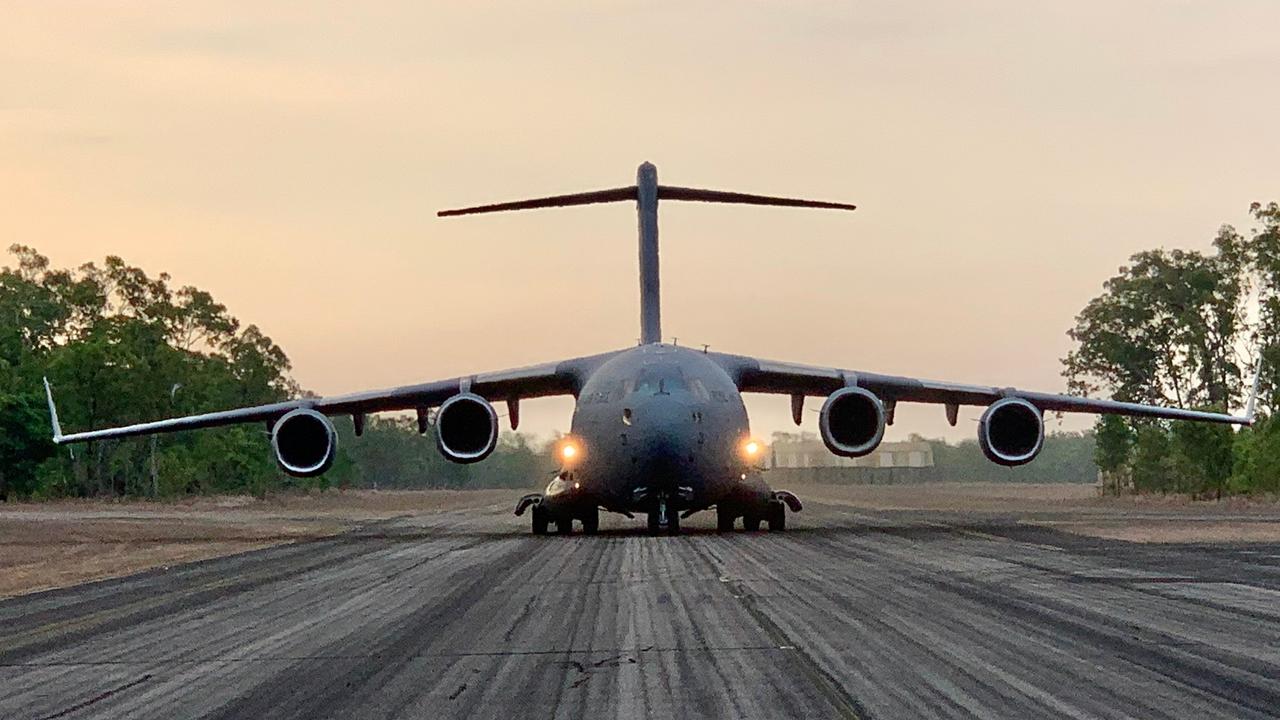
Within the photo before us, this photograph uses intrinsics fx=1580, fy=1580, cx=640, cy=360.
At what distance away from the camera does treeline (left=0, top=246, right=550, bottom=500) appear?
76562 mm

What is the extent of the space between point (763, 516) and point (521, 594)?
590 inches

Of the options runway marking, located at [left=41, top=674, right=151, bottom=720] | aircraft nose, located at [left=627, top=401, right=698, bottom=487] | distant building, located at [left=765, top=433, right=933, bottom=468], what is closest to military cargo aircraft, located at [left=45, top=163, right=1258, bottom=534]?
aircraft nose, located at [left=627, top=401, right=698, bottom=487]

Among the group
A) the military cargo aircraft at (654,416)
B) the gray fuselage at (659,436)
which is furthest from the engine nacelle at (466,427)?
the gray fuselage at (659,436)

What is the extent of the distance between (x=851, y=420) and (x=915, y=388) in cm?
306

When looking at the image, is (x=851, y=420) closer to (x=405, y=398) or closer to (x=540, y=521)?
(x=540, y=521)

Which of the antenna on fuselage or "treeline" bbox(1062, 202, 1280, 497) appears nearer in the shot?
the antenna on fuselage

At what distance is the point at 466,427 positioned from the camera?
29.8 m

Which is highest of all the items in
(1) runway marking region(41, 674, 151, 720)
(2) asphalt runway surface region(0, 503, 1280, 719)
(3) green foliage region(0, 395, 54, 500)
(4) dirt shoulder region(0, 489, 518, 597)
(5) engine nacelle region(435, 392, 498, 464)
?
(3) green foliage region(0, 395, 54, 500)

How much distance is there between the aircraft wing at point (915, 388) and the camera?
31078 millimetres

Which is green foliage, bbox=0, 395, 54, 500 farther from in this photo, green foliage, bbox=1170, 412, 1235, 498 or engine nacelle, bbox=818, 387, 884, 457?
engine nacelle, bbox=818, 387, 884, 457

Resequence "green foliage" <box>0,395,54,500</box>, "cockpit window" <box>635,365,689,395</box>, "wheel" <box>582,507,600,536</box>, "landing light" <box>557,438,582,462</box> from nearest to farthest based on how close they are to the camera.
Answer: "cockpit window" <box>635,365,689,395</box> < "landing light" <box>557,438,582,462</box> < "wheel" <box>582,507,600,536</box> < "green foliage" <box>0,395,54,500</box>

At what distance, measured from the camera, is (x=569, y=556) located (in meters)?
22.6

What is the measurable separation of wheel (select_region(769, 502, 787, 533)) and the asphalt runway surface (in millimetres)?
8266

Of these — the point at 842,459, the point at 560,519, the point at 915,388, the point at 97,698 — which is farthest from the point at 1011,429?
the point at 842,459
